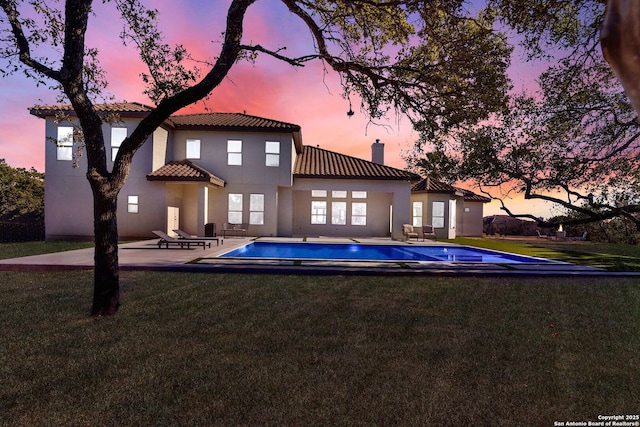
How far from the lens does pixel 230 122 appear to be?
20.5 metres

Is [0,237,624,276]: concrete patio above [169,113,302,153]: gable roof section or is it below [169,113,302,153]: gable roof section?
below

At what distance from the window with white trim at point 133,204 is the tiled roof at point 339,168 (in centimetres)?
904

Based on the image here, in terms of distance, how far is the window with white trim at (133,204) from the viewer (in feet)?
57.4

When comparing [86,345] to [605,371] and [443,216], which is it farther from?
[443,216]

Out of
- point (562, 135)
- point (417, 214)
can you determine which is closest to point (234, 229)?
point (417, 214)

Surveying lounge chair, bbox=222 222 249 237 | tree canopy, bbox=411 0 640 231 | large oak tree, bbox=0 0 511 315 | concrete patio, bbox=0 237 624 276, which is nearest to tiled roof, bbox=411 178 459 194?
lounge chair, bbox=222 222 249 237

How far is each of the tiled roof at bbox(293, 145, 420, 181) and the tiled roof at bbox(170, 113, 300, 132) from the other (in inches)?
119

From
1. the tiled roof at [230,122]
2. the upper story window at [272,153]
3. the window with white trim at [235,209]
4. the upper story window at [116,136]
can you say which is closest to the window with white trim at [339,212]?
the upper story window at [272,153]

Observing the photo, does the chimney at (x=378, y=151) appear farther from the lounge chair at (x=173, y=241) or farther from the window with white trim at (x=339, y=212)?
the lounge chair at (x=173, y=241)

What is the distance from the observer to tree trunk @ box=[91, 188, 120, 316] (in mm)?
5461

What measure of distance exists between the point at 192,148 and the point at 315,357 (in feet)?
61.2

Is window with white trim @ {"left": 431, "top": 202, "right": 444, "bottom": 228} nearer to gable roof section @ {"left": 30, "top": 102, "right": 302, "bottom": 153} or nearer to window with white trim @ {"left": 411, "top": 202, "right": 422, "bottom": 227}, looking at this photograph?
window with white trim @ {"left": 411, "top": 202, "right": 422, "bottom": 227}

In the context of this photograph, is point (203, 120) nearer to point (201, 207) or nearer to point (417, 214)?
point (201, 207)

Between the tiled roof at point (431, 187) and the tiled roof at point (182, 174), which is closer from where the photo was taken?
the tiled roof at point (182, 174)
